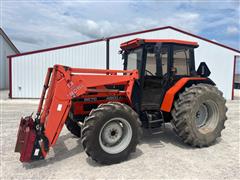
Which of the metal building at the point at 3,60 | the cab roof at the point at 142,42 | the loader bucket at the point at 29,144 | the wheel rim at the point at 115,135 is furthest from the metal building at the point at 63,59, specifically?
the loader bucket at the point at 29,144

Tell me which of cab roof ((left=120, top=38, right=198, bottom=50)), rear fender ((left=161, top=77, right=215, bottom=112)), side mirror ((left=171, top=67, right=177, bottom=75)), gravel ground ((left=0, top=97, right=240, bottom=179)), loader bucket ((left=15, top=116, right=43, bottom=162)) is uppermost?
cab roof ((left=120, top=38, right=198, bottom=50))

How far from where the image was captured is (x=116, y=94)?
15.0 feet

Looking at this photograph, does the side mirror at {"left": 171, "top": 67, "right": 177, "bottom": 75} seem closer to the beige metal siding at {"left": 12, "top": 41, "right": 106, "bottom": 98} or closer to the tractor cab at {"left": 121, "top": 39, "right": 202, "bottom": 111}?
the tractor cab at {"left": 121, "top": 39, "right": 202, "bottom": 111}

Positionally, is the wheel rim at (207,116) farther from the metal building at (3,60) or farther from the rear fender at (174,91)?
the metal building at (3,60)

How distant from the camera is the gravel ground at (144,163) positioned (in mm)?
3414

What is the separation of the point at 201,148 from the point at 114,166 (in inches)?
83.0

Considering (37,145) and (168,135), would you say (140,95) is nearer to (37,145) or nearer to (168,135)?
Result: (168,135)

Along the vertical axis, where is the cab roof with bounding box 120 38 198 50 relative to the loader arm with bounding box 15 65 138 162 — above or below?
above

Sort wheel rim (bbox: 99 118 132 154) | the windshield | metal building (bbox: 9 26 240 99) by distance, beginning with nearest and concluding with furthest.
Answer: wheel rim (bbox: 99 118 132 154), the windshield, metal building (bbox: 9 26 240 99)

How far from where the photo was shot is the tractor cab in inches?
186

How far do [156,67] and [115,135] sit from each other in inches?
74.9

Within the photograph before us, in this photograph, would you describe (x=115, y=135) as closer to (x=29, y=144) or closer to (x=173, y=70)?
(x=29, y=144)

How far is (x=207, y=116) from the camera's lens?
16.7ft

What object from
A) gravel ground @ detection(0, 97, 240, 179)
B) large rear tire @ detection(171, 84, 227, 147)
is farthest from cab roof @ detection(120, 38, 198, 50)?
gravel ground @ detection(0, 97, 240, 179)
